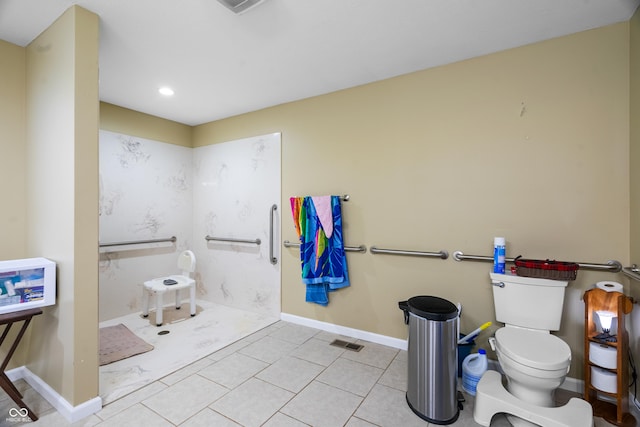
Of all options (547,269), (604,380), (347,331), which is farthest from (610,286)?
(347,331)

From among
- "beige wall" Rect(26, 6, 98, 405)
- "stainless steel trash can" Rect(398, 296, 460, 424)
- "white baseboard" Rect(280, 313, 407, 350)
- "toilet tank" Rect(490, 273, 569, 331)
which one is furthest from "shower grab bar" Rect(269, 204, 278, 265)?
"toilet tank" Rect(490, 273, 569, 331)

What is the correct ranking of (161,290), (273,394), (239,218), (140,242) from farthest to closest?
1. (239,218)
2. (140,242)
3. (161,290)
4. (273,394)

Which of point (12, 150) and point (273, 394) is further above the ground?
point (12, 150)

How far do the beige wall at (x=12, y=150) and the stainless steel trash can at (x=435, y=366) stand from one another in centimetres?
277

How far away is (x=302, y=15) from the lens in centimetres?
171

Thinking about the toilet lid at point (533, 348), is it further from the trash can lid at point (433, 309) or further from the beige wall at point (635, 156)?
the beige wall at point (635, 156)

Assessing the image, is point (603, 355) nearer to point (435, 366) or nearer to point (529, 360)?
point (529, 360)

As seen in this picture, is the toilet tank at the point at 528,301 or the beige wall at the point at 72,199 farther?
the toilet tank at the point at 528,301

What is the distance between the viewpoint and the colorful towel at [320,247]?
2682 millimetres

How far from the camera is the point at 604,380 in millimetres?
1604

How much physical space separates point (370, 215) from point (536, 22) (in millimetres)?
1697

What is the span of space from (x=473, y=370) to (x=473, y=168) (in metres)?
1.42

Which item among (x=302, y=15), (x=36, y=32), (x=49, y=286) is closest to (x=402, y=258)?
(x=302, y=15)

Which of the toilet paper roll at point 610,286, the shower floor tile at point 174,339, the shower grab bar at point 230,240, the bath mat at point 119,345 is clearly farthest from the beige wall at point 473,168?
the bath mat at point 119,345
